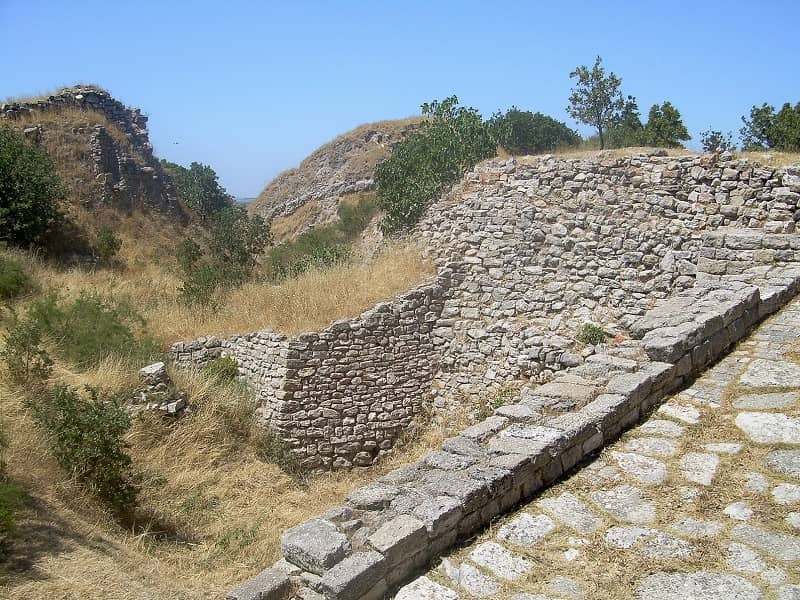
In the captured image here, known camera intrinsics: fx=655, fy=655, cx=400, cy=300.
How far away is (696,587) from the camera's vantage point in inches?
126

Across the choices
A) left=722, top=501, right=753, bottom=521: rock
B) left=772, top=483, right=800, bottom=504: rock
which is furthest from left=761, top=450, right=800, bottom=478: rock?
left=722, top=501, right=753, bottom=521: rock

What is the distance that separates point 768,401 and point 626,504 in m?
1.77

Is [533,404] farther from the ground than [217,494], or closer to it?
farther from the ground

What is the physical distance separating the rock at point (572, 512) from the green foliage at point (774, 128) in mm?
15182

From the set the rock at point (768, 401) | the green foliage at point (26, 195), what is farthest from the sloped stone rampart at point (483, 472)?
the green foliage at point (26, 195)

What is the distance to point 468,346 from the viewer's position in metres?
10.1

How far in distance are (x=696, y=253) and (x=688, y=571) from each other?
633 centimetres

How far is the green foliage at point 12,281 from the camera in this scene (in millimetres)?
11087

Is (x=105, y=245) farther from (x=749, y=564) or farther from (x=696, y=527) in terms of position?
(x=749, y=564)

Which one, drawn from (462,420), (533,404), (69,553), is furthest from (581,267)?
(69,553)

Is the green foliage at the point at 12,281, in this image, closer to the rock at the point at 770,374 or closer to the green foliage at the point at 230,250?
the green foliage at the point at 230,250

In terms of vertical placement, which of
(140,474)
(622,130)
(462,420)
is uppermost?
(622,130)

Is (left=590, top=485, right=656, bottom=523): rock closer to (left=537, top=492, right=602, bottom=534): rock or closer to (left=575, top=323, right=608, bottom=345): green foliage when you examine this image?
(left=537, top=492, right=602, bottom=534): rock

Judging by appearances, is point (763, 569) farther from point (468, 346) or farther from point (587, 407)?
point (468, 346)
